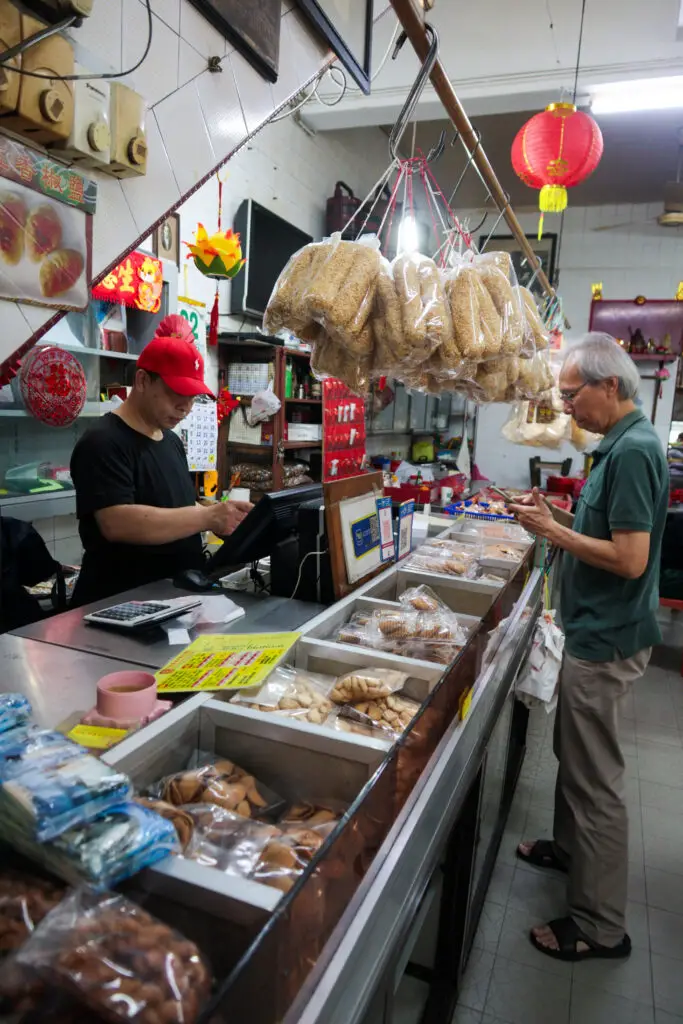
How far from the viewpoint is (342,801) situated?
107 centimetres

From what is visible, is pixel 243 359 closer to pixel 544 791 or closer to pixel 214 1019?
pixel 544 791

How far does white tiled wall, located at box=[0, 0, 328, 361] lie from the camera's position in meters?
1.66

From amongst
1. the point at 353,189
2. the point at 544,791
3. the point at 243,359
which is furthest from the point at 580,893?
the point at 353,189

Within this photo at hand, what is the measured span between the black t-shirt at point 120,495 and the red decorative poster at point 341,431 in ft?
9.42

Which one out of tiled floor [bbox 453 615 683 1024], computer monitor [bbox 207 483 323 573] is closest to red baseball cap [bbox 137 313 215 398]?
computer monitor [bbox 207 483 323 573]

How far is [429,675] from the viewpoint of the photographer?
1.42 m

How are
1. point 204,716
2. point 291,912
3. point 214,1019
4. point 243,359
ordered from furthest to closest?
point 243,359 < point 204,716 < point 291,912 < point 214,1019

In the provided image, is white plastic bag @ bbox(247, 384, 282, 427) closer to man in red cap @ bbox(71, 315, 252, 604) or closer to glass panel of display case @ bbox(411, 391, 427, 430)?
man in red cap @ bbox(71, 315, 252, 604)

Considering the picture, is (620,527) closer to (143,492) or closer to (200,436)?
(143,492)

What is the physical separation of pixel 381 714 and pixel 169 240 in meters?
3.49

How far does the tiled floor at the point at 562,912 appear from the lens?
191 centimetres

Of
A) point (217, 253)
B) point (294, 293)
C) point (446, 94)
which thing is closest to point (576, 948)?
point (294, 293)

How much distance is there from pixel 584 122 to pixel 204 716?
344 centimetres

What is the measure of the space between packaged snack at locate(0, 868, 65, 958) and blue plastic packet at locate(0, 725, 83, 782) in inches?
4.2
